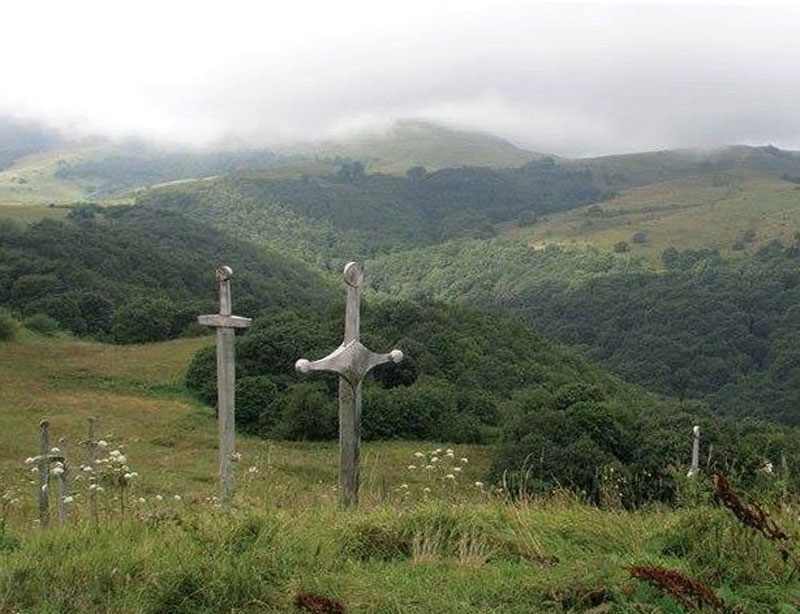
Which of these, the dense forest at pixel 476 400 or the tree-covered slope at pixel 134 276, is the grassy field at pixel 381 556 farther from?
the tree-covered slope at pixel 134 276

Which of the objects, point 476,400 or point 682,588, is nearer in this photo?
point 682,588

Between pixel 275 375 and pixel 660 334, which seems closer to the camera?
pixel 275 375

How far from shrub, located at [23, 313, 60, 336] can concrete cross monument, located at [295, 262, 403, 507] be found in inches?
1886

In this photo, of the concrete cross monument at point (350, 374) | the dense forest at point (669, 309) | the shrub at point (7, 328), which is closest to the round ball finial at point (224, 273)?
the concrete cross monument at point (350, 374)

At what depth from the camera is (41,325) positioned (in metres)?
51.6

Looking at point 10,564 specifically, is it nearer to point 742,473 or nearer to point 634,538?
point 634,538

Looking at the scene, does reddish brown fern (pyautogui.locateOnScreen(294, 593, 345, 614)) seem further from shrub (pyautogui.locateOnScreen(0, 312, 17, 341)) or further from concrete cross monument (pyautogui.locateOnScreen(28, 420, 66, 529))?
shrub (pyautogui.locateOnScreen(0, 312, 17, 341))

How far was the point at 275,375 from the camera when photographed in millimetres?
42812

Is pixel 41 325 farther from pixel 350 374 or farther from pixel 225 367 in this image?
pixel 350 374

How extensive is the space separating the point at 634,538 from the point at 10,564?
12.9ft

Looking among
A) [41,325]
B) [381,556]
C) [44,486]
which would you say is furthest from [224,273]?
[41,325]

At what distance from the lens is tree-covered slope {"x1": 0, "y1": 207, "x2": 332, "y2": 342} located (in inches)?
2309

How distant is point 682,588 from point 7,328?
4708 centimetres

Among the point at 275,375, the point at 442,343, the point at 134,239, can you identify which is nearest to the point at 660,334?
the point at 442,343
